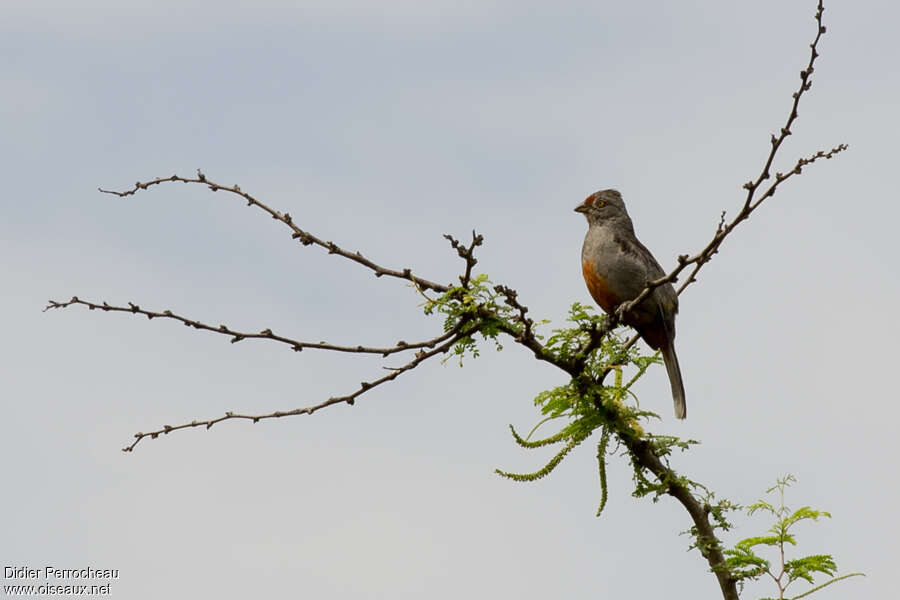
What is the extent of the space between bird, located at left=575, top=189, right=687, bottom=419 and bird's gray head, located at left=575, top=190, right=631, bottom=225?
1.23ft

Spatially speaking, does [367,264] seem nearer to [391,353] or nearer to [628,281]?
[391,353]

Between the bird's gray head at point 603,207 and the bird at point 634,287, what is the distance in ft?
1.23

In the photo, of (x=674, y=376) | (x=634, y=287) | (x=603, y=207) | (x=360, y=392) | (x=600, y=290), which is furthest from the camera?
(x=603, y=207)

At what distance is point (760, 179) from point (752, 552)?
1.84m

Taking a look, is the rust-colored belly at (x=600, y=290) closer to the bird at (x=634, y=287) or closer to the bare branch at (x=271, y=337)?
the bird at (x=634, y=287)

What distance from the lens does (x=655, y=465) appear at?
5090 millimetres

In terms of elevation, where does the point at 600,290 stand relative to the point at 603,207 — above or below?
below

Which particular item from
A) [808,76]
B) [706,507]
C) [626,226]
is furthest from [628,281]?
[808,76]

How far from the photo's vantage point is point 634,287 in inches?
297

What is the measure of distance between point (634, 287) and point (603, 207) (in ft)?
4.74

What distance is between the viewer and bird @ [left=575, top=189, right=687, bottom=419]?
24.7 ft

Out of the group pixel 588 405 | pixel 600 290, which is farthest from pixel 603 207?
pixel 588 405

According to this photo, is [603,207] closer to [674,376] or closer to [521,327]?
[674,376]

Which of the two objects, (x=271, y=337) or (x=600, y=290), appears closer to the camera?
(x=271, y=337)
